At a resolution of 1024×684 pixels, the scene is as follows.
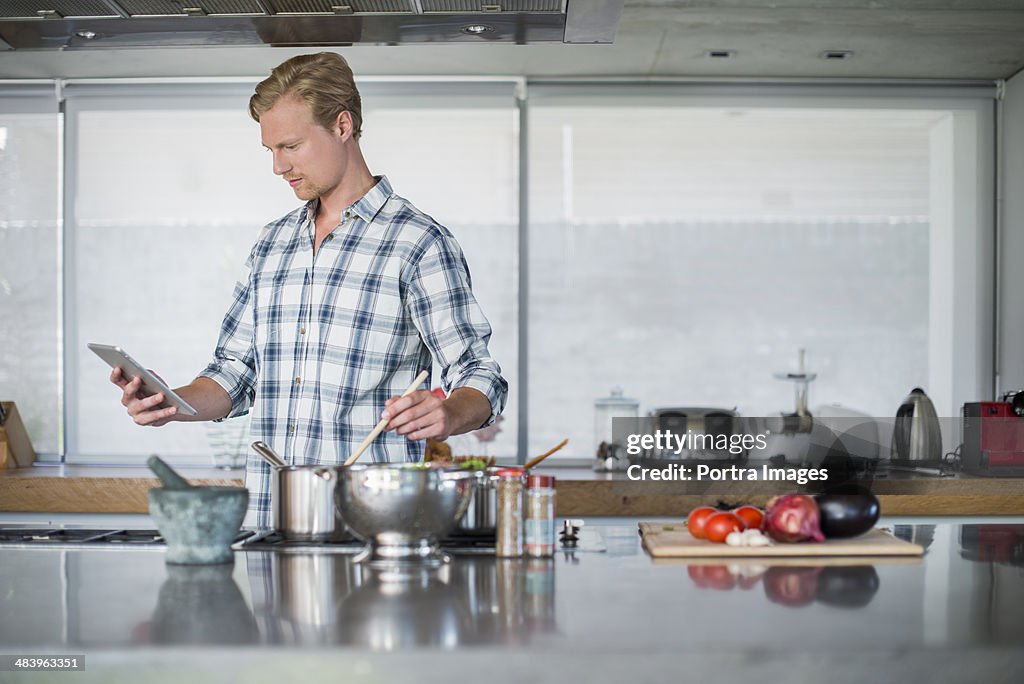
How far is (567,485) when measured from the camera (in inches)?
126

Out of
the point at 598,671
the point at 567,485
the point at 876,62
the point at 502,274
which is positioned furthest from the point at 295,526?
the point at 876,62

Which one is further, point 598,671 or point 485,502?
point 485,502

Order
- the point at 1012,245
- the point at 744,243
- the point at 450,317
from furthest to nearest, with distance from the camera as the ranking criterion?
1. the point at 744,243
2. the point at 1012,245
3. the point at 450,317

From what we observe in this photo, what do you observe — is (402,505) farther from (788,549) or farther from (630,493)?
Result: (630,493)

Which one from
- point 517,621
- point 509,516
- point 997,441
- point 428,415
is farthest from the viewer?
point 997,441

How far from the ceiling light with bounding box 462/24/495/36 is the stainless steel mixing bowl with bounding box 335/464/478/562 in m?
0.96

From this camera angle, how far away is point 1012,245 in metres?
3.79

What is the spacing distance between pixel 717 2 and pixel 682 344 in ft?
4.18

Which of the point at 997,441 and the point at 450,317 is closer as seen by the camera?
the point at 450,317

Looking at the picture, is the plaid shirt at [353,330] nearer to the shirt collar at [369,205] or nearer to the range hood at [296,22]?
the shirt collar at [369,205]

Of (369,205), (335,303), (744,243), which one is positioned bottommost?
(335,303)

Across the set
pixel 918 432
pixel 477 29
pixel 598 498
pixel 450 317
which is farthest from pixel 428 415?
pixel 918 432

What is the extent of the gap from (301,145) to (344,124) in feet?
0.31

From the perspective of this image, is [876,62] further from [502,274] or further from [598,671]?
[598,671]
